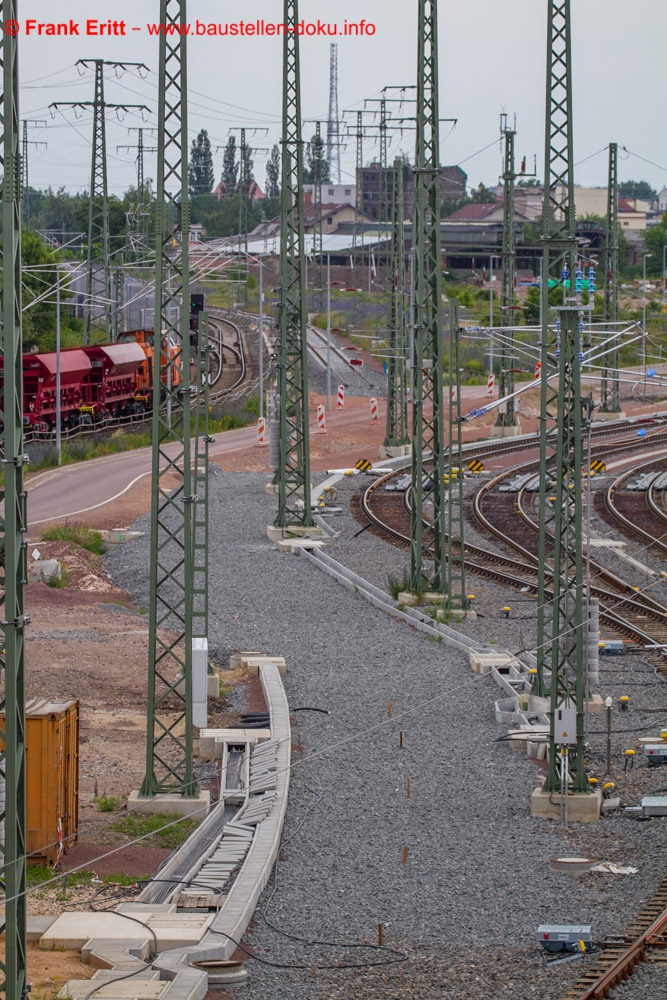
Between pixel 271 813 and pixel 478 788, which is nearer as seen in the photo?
pixel 271 813

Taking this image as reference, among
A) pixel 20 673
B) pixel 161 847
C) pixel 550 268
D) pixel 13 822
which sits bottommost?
pixel 161 847

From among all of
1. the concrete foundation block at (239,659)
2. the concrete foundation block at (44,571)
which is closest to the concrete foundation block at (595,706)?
the concrete foundation block at (239,659)

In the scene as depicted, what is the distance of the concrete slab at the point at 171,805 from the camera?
1688cm

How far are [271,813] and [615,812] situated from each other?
13.1ft

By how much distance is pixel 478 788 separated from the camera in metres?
17.7

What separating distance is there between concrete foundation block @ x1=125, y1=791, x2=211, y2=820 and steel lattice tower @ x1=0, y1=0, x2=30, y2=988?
6.69 metres

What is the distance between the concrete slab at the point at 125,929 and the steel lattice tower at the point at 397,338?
34.9 meters

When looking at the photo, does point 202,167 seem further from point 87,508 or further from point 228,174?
point 87,508

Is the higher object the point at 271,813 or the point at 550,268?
the point at 550,268

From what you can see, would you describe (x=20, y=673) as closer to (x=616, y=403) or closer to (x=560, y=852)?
(x=560, y=852)

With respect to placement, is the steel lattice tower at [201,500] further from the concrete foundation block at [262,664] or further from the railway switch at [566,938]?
the railway switch at [566,938]

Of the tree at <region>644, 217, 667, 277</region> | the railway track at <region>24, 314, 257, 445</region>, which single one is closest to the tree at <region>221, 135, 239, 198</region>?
the tree at <region>644, 217, 667, 277</region>

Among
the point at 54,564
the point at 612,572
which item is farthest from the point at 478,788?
the point at 54,564

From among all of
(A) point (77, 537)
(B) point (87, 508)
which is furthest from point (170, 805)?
(B) point (87, 508)
